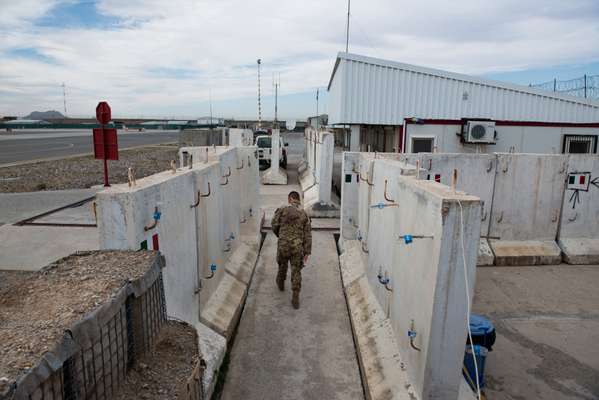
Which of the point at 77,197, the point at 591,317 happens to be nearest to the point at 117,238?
the point at 591,317

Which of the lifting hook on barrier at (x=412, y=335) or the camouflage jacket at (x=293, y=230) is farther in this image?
the camouflage jacket at (x=293, y=230)

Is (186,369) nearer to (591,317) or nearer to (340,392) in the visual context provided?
(340,392)

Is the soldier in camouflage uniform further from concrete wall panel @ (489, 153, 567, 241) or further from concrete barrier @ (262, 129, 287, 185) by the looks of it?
concrete barrier @ (262, 129, 287, 185)

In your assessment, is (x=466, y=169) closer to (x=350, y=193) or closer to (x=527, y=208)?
(x=527, y=208)

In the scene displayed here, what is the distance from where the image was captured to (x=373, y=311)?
5230 mm

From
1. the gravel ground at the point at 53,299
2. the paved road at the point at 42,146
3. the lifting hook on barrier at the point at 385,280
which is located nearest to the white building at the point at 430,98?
the lifting hook on barrier at the point at 385,280

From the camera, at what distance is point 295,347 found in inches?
199

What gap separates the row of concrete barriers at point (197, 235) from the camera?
3.20 metres

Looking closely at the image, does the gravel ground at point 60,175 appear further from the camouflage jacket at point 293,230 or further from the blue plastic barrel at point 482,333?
the blue plastic barrel at point 482,333

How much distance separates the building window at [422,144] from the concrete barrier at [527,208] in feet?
12.2

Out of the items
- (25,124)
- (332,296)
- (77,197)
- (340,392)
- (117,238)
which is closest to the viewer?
(117,238)

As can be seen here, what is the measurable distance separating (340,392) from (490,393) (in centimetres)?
148

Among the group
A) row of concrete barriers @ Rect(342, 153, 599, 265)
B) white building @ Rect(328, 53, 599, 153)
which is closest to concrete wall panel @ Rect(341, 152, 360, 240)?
row of concrete barriers @ Rect(342, 153, 599, 265)

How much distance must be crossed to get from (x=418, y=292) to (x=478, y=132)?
9062mm
